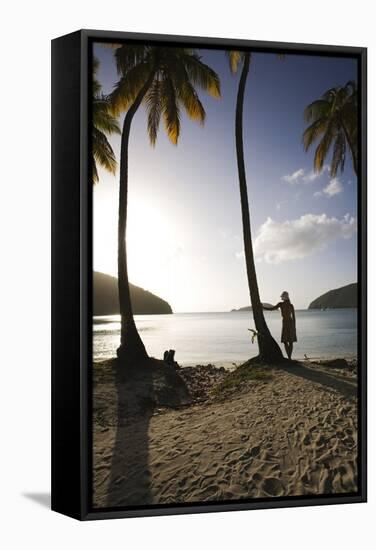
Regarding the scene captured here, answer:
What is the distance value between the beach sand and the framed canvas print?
0.01 m

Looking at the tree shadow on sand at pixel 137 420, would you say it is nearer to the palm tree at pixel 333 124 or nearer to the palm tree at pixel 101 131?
the palm tree at pixel 101 131

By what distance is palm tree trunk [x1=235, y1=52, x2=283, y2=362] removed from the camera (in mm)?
9617

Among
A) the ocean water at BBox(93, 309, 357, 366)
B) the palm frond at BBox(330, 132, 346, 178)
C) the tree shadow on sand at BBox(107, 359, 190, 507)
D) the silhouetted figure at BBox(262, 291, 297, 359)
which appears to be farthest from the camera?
the palm frond at BBox(330, 132, 346, 178)

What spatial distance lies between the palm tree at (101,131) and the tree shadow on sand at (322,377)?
234 cm

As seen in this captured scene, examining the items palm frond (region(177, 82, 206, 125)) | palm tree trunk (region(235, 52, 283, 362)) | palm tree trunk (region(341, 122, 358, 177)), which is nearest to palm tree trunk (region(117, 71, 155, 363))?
palm frond (region(177, 82, 206, 125))

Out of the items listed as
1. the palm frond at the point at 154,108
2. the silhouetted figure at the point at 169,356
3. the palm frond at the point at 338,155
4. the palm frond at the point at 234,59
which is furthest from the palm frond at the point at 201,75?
the silhouetted figure at the point at 169,356

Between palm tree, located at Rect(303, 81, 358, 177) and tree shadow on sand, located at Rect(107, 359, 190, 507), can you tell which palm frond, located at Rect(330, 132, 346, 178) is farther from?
tree shadow on sand, located at Rect(107, 359, 190, 507)

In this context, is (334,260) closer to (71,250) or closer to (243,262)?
(243,262)

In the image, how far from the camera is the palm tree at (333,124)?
9.88 metres

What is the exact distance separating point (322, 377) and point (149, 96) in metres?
2.88

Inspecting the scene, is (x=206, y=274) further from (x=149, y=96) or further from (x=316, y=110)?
(x=316, y=110)

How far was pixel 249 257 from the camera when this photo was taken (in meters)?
9.70

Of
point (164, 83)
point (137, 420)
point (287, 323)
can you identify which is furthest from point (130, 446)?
A: point (164, 83)

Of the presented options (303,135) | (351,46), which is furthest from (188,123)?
(351,46)
